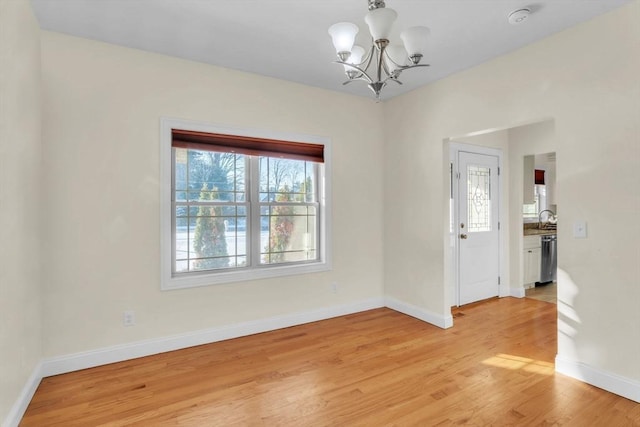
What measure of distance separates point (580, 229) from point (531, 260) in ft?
10.0

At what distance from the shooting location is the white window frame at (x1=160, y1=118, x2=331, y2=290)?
3.07 m

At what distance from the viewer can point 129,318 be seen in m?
2.93

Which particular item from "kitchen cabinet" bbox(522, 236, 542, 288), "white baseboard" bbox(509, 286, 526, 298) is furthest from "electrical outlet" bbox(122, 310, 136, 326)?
"kitchen cabinet" bbox(522, 236, 542, 288)

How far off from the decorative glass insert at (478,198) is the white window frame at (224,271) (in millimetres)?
2029

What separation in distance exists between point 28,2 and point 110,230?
5.69 feet

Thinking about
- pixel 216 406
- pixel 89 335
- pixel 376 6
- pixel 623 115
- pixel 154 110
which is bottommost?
pixel 216 406

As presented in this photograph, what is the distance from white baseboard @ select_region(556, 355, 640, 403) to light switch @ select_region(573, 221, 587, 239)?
992mm

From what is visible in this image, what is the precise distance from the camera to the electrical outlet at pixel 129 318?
9.54 feet

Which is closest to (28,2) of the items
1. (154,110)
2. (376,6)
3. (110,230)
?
(154,110)

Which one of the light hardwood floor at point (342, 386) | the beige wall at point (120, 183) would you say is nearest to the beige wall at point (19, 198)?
the beige wall at point (120, 183)

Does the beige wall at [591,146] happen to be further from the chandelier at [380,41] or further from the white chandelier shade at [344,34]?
the white chandelier shade at [344,34]

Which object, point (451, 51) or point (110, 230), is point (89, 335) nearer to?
point (110, 230)

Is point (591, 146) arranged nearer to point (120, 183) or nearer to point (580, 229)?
point (580, 229)

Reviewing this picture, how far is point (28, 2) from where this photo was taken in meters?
2.26
